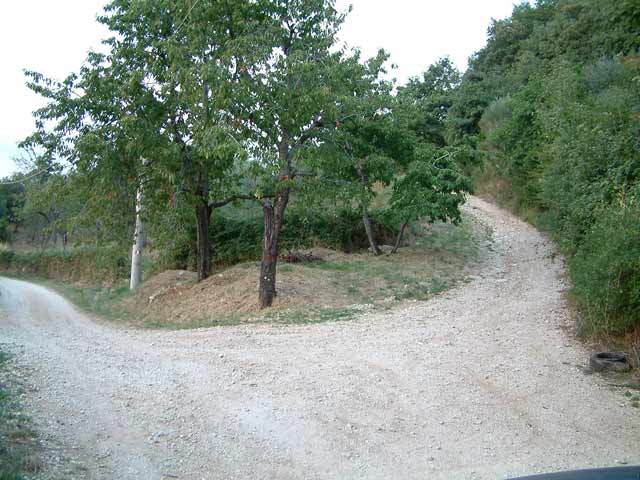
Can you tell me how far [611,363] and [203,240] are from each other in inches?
525

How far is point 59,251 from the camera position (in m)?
38.9

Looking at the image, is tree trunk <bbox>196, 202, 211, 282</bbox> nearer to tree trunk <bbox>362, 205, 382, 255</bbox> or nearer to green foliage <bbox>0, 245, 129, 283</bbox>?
tree trunk <bbox>362, 205, 382, 255</bbox>

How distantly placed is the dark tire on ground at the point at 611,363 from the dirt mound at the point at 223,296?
6.97 metres

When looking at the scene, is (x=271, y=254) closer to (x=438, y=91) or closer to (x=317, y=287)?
(x=317, y=287)

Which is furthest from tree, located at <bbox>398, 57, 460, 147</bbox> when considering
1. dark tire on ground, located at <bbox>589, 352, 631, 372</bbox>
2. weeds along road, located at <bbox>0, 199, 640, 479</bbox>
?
dark tire on ground, located at <bbox>589, 352, 631, 372</bbox>

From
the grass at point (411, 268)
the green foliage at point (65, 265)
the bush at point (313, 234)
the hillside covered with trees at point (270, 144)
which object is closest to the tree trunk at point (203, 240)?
the hillside covered with trees at point (270, 144)

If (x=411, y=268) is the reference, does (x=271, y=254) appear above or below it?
above

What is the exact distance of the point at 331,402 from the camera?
24.2ft

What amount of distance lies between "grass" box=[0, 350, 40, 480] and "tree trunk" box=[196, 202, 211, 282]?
11834 mm

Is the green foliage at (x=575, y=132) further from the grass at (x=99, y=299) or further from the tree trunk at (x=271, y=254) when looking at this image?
the grass at (x=99, y=299)

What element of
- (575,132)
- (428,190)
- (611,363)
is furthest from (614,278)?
(428,190)

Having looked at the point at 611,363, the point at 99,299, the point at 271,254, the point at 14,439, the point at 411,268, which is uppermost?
the point at 271,254

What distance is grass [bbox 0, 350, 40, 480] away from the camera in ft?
15.2

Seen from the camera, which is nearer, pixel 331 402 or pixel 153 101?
pixel 331 402
